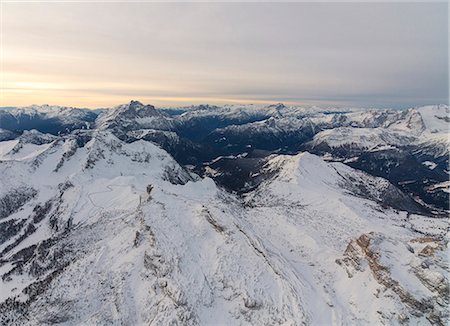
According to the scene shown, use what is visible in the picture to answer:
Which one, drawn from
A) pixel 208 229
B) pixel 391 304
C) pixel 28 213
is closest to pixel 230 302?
pixel 208 229

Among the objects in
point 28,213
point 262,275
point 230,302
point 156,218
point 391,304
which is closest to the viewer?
point 391,304

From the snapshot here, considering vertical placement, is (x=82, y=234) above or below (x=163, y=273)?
below

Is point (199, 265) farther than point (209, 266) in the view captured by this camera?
Yes

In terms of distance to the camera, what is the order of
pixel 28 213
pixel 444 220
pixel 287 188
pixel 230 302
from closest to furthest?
pixel 230 302
pixel 28 213
pixel 444 220
pixel 287 188

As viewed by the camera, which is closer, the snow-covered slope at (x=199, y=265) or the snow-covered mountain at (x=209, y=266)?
the snow-covered mountain at (x=209, y=266)

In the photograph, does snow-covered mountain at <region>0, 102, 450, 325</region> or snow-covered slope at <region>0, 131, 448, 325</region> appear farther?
snow-covered slope at <region>0, 131, 448, 325</region>

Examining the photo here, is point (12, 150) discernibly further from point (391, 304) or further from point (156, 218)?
point (391, 304)

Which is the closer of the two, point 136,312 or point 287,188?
point 136,312

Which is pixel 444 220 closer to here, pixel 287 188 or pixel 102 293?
pixel 287 188

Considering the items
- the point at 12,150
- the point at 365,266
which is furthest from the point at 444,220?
the point at 12,150
